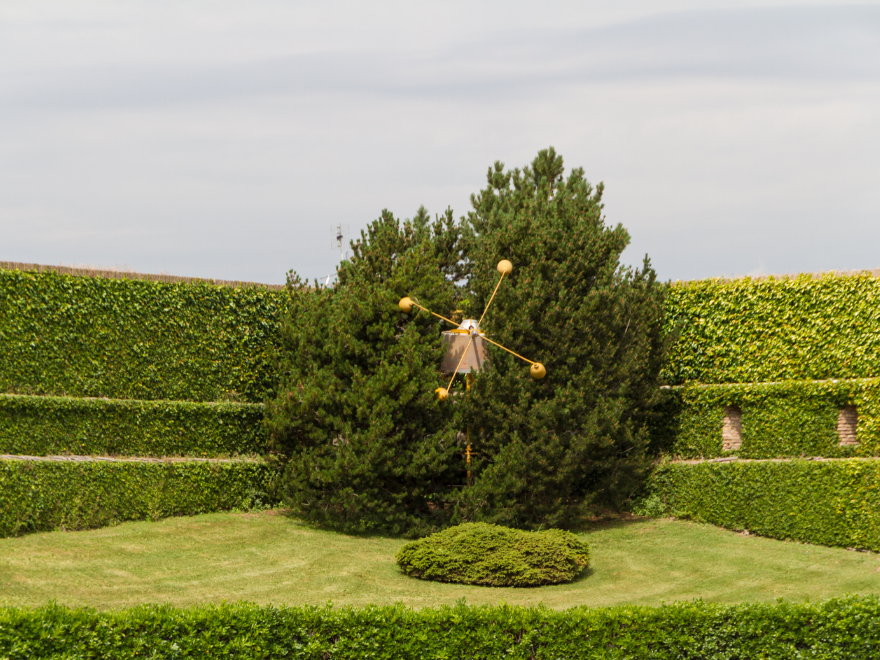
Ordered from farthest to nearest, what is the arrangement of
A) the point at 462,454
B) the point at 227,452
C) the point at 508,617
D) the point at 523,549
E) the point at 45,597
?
the point at 227,452 → the point at 462,454 → the point at 523,549 → the point at 45,597 → the point at 508,617

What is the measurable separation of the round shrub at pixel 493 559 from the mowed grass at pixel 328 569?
27 centimetres

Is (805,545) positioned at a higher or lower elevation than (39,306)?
lower

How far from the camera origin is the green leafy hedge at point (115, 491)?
15172 mm

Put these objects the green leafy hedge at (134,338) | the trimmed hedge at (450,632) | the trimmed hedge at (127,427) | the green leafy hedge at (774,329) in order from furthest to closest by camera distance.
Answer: the green leafy hedge at (774,329)
the green leafy hedge at (134,338)
the trimmed hedge at (127,427)
the trimmed hedge at (450,632)

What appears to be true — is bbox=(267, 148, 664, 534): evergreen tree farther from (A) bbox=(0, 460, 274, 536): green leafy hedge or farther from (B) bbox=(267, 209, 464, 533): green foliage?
(A) bbox=(0, 460, 274, 536): green leafy hedge

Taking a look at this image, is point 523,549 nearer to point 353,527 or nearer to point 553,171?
point 353,527

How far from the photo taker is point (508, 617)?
9.05m

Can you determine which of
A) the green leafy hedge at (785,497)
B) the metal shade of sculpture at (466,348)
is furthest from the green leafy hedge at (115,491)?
the green leafy hedge at (785,497)

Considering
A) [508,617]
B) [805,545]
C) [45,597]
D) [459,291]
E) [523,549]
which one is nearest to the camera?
[508,617]

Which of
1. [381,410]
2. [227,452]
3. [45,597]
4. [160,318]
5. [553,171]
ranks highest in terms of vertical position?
[553,171]

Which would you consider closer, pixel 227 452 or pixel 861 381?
pixel 861 381

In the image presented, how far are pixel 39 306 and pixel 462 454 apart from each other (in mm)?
8896

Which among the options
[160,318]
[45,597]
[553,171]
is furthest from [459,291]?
[45,597]

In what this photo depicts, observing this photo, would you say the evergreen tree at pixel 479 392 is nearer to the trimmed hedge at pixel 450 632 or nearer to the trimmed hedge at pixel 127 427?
the trimmed hedge at pixel 127 427
